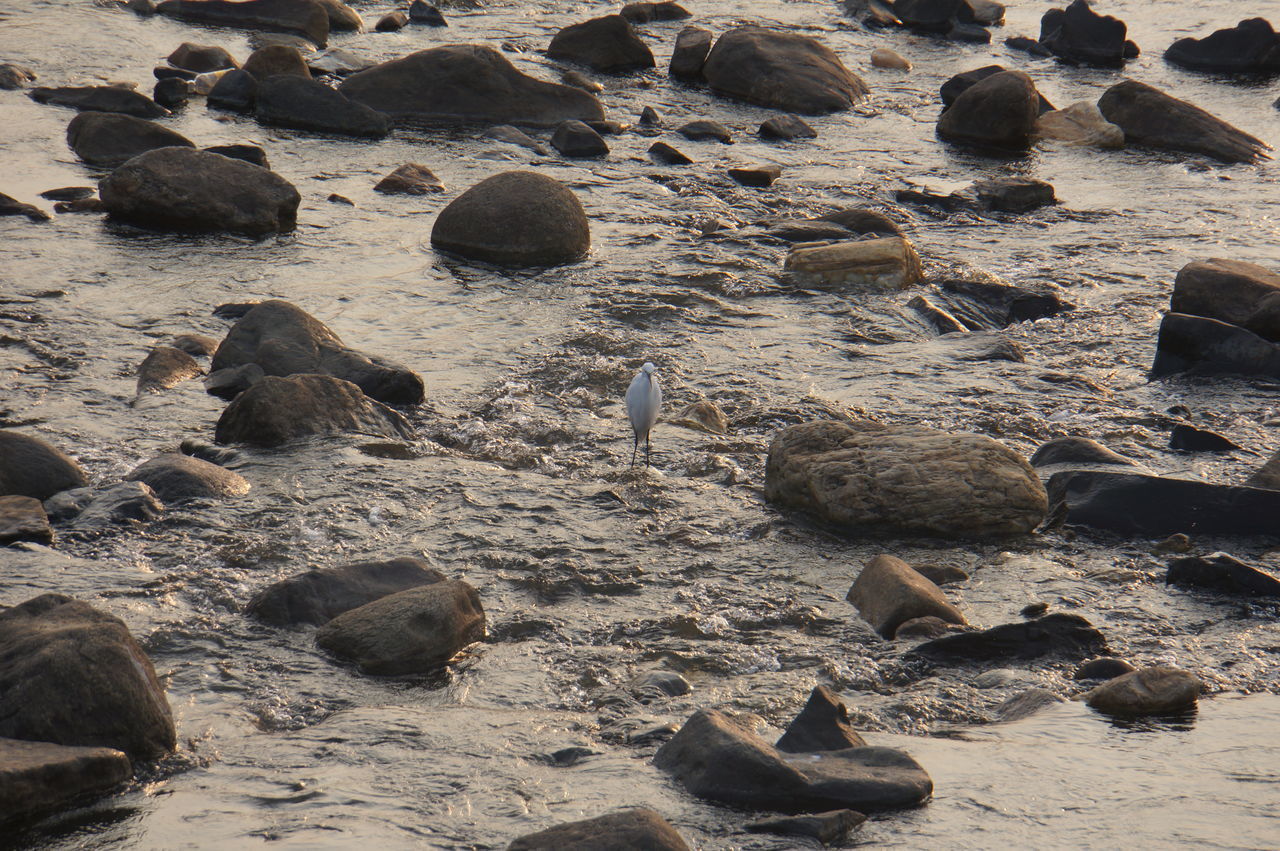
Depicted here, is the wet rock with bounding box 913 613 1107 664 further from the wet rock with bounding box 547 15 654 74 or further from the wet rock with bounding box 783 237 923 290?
the wet rock with bounding box 547 15 654 74

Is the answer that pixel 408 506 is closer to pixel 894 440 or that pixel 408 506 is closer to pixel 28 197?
pixel 894 440

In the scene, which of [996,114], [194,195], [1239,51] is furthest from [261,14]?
[1239,51]

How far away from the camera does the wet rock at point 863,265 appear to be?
9281 mm

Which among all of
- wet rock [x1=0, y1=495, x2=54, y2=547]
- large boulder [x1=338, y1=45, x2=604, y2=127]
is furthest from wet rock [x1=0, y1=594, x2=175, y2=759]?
large boulder [x1=338, y1=45, x2=604, y2=127]

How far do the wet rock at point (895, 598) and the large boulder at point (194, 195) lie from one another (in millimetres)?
5853

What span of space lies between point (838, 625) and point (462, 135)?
8252 mm

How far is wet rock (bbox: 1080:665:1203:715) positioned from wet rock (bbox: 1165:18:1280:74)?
44.6ft

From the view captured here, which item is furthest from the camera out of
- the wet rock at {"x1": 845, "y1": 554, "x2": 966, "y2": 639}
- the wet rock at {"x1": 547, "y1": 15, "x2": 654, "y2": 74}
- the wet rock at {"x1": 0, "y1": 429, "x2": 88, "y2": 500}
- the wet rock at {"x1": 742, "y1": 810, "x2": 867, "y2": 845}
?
the wet rock at {"x1": 547, "y1": 15, "x2": 654, "y2": 74}

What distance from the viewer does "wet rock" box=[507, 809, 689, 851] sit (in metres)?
3.58

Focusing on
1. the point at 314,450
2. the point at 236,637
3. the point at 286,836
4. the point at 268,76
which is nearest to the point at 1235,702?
the point at 286,836

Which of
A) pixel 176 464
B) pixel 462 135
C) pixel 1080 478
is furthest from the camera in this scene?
pixel 462 135

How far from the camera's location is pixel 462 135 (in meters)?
12.4

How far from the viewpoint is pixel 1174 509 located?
6.25 metres

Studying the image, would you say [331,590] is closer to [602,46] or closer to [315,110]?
[315,110]
